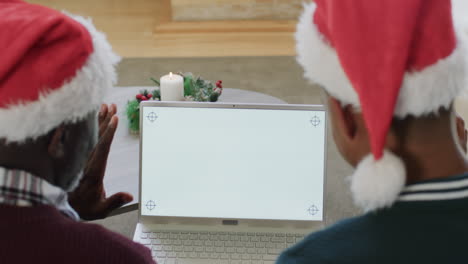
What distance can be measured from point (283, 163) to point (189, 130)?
226mm

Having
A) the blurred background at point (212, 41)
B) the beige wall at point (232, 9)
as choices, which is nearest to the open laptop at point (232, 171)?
the blurred background at point (212, 41)

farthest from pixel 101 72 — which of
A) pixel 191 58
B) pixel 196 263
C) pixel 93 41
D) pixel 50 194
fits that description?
pixel 191 58

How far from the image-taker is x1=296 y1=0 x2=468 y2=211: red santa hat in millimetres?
700

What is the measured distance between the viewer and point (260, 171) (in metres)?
1.28

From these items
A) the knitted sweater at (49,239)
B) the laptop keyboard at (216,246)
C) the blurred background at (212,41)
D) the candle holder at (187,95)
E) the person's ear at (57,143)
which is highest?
the blurred background at (212,41)

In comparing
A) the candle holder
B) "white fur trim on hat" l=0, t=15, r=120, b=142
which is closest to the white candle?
the candle holder

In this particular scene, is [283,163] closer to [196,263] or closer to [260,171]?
[260,171]

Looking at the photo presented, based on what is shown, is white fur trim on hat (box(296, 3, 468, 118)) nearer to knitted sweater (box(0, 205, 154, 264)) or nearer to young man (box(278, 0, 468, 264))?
young man (box(278, 0, 468, 264))

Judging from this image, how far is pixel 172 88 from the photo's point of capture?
163 centimetres

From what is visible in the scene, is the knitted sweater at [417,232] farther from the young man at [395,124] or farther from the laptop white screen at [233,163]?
the laptop white screen at [233,163]

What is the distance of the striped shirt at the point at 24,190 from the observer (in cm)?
81

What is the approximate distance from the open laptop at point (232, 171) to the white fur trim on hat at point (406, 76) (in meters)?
0.44

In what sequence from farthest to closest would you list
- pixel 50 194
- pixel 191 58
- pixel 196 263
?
pixel 191 58 < pixel 196 263 < pixel 50 194

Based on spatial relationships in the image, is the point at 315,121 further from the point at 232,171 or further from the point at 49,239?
the point at 49,239
